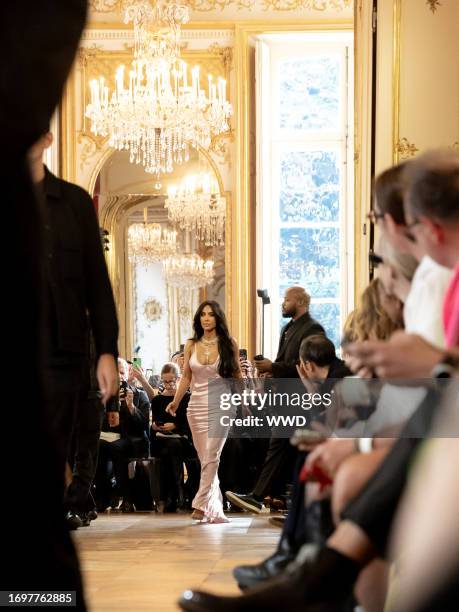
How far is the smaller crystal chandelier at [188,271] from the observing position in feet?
38.4

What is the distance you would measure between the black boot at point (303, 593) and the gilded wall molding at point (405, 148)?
4.22 metres

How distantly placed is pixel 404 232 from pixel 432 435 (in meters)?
0.71

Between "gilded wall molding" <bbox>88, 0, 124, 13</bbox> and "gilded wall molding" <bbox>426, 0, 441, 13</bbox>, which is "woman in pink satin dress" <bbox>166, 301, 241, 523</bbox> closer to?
"gilded wall molding" <bbox>426, 0, 441, 13</bbox>

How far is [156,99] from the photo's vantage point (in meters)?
9.85

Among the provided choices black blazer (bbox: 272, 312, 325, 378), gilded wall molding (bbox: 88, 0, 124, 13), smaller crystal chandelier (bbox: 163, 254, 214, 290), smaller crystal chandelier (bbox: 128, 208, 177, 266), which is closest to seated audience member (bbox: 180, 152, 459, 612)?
black blazer (bbox: 272, 312, 325, 378)

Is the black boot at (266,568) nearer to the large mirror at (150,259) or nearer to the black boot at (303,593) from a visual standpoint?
the black boot at (303,593)

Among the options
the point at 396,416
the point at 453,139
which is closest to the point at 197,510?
the point at 453,139

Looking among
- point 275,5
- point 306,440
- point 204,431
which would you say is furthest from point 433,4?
point 275,5

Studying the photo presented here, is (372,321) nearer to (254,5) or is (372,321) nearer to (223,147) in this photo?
(223,147)

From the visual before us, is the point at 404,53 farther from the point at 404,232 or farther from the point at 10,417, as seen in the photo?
the point at 10,417

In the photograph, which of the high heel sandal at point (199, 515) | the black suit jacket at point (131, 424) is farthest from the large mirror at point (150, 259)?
the high heel sandal at point (199, 515)

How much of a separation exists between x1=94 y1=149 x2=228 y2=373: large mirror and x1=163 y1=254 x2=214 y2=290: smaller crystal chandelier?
0.02 metres

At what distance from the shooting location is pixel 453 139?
5.74 meters

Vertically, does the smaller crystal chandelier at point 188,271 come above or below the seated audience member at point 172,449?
above
